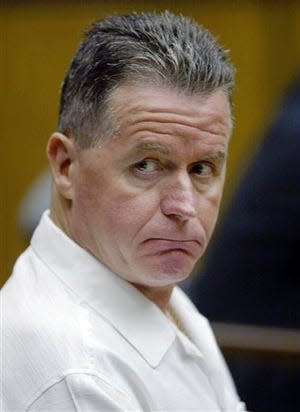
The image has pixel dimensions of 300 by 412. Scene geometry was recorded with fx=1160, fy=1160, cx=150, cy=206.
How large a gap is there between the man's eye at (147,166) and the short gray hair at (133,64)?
6cm

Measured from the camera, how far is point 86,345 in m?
1.52

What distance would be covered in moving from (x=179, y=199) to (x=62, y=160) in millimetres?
196

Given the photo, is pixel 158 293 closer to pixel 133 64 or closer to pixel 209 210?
pixel 209 210

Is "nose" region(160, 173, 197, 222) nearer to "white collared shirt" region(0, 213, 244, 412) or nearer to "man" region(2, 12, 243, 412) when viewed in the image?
"man" region(2, 12, 243, 412)

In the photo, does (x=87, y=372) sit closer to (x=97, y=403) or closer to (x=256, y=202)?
(x=97, y=403)

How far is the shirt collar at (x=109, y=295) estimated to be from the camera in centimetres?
162

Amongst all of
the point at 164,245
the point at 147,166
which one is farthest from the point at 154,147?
the point at 164,245

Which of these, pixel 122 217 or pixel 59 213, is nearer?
pixel 122 217

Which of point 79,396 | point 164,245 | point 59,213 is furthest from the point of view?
point 59,213

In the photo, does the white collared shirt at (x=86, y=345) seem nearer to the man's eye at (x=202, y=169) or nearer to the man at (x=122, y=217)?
the man at (x=122, y=217)

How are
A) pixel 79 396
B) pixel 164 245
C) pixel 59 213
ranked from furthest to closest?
pixel 59 213 → pixel 164 245 → pixel 79 396

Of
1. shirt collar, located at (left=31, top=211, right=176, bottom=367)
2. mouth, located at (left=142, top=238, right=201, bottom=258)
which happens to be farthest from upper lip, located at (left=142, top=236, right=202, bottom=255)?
shirt collar, located at (left=31, top=211, right=176, bottom=367)

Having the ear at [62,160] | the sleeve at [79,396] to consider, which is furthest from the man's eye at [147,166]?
the sleeve at [79,396]

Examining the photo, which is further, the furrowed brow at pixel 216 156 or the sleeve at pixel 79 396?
the furrowed brow at pixel 216 156
